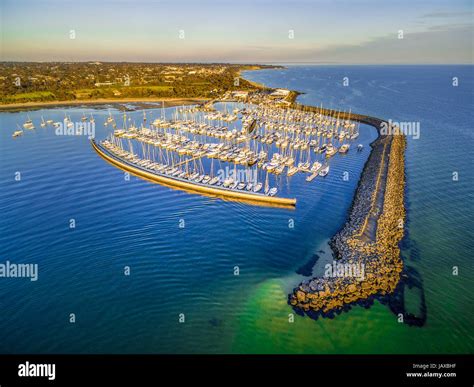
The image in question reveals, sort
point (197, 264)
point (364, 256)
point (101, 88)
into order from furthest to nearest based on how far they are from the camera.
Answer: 1. point (101, 88)
2. point (197, 264)
3. point (364, 256)

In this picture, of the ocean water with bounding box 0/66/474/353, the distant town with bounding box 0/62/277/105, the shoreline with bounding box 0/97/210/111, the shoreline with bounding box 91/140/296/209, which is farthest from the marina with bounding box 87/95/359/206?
the distant town with bounding box 0/62/277/105

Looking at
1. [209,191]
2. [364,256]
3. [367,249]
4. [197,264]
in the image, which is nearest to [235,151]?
[209,191]

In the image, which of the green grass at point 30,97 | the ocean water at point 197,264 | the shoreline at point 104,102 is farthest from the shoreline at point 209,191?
the green grass at point 30,97

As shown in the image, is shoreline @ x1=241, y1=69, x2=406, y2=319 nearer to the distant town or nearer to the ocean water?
the ocean water

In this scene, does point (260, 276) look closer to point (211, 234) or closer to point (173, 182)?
point (211, 234)

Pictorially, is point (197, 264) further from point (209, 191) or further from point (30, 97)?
point (30, 97)
